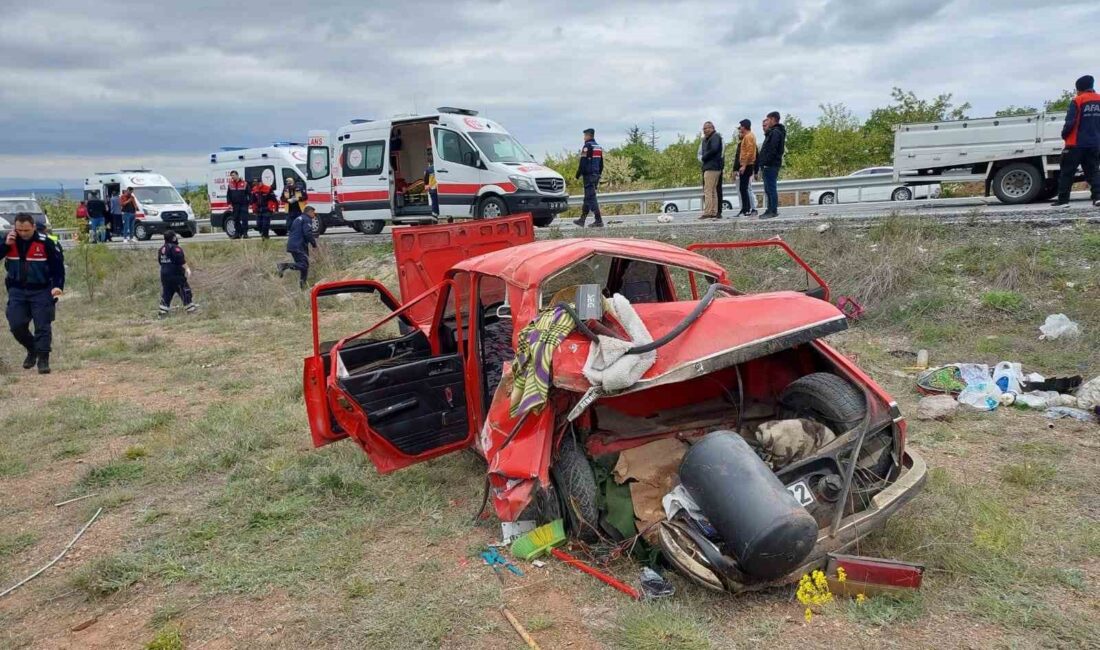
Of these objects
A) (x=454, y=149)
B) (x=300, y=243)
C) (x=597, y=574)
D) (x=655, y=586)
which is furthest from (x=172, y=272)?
(x=655, y=586)

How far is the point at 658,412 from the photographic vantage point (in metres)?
4.25

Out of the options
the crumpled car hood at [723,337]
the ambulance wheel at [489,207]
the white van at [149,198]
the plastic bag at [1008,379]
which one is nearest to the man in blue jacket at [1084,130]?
the plastic bag at [1008,379]

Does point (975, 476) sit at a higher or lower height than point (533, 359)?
lower

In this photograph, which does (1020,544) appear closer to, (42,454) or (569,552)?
(569,552)

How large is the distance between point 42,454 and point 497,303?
4.03m

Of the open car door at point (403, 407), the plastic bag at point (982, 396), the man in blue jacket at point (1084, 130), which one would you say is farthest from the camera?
the man in blue jacket at point (1084, 130)

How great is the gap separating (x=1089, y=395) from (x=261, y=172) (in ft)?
65.1

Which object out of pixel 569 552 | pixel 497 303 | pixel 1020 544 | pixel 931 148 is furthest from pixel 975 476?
pixel 931 148

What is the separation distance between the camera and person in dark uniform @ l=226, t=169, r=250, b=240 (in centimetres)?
1884

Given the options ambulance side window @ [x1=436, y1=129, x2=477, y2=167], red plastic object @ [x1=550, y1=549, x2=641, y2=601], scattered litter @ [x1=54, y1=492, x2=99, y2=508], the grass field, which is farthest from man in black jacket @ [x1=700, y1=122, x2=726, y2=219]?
scattered litter @ [x1=54, y1=492, x2=99, y2=508]

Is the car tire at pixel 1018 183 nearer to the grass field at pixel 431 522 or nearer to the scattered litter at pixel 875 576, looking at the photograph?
the grass field at pixel 431 522

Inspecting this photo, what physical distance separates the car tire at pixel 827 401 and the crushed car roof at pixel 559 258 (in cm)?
89

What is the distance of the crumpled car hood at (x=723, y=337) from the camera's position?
3252 millimetres

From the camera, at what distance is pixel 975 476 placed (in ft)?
14.5
